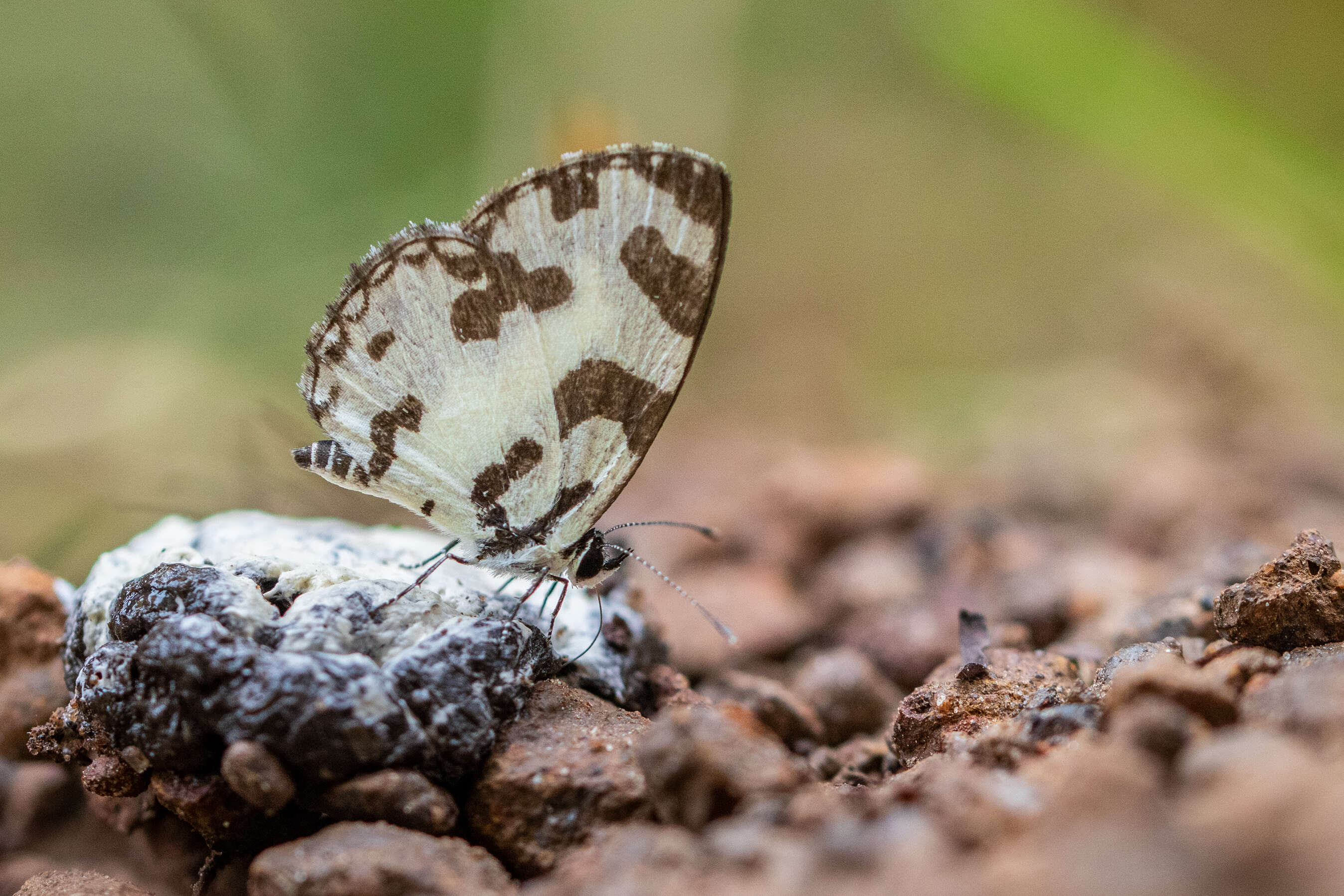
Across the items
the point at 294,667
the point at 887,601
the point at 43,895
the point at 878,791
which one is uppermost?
the point at 887,601

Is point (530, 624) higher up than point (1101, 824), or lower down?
higher up

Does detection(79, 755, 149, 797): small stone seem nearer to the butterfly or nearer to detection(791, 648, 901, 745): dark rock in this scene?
the butterfly

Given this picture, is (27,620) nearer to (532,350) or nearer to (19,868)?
(19,868)

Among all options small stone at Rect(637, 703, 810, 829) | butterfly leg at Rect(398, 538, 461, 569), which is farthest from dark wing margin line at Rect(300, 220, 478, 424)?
small stone at Rect(637, 703, 810, 829)

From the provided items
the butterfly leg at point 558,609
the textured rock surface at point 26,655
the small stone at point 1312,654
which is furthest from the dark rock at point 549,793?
the textured rock surface at point 26,655

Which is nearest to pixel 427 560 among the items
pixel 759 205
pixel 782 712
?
pixel 782 712

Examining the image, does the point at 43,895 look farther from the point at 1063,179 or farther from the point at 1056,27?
the point at 1063,179

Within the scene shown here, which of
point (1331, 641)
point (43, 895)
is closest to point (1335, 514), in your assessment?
point (1331, 641)
